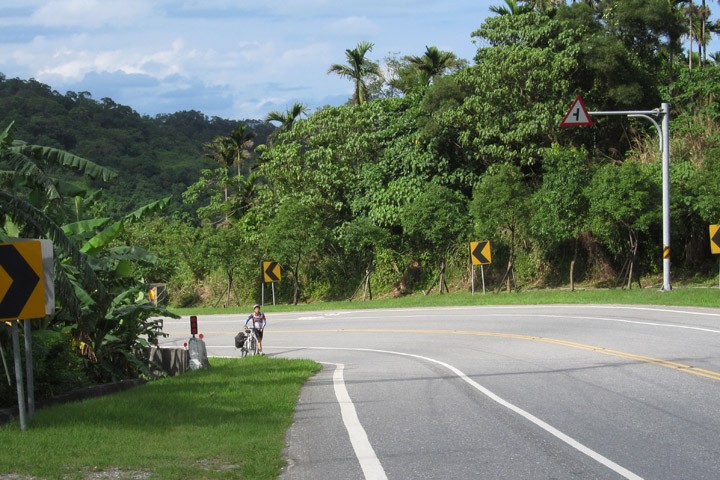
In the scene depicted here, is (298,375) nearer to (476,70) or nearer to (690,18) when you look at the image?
(476,70)

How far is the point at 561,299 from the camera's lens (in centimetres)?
3331

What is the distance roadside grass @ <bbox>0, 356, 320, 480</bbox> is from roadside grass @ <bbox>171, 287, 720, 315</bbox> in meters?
17.4

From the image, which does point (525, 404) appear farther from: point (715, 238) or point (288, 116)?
point (288, 116)

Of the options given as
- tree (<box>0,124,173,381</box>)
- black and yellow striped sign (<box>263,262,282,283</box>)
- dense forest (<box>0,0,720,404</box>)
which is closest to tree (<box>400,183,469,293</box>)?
dense forest (<box>0,0,720,404</box>)

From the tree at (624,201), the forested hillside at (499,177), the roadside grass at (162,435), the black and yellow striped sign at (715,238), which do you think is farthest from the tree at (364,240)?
the roadside grass at (162,435)

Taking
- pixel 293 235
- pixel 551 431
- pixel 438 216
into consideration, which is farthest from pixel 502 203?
pixel 551 431

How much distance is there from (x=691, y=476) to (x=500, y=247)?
116ft

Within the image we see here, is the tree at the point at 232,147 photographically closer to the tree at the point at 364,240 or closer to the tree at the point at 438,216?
the tree at the point at 364,240

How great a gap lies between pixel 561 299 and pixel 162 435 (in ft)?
83.1

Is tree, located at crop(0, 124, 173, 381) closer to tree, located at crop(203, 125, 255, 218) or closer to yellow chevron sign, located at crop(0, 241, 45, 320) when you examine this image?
yellow chevron sign, located at crop(0, 241, 45, 320)

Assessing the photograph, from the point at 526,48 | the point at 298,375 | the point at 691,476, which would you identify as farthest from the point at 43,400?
the point at 526,48

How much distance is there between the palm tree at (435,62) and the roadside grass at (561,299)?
18.2 m

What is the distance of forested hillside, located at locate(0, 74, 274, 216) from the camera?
65.8 metres

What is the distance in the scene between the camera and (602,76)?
131 ft
